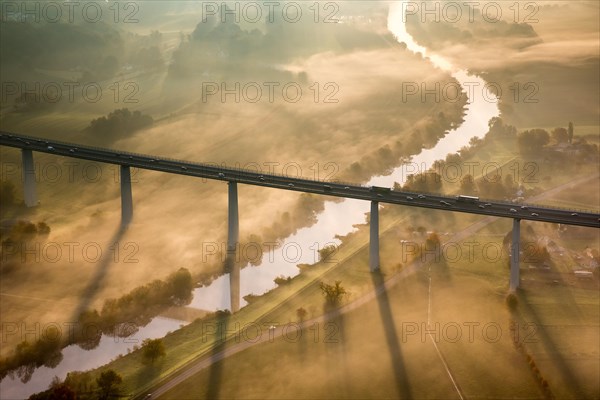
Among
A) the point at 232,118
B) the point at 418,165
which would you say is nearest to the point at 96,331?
the point at 418,165

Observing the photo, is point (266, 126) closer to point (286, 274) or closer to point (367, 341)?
point (286, 274)

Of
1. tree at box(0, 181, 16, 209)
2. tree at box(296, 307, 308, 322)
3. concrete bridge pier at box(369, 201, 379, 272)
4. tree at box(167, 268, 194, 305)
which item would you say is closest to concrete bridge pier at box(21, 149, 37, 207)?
tree at box(0, 181, 16, 209)

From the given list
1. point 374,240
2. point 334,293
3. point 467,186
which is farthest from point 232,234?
point 467,186

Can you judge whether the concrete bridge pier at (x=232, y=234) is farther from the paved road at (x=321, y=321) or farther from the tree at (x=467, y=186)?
the tree at (x=467, y=186)

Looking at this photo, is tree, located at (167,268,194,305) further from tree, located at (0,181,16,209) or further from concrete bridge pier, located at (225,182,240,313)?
tree, located at (0,181,16,209)

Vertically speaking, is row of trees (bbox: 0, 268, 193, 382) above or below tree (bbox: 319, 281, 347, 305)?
below
